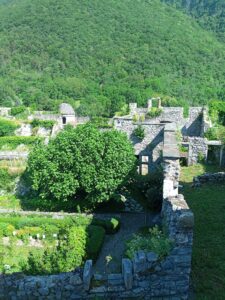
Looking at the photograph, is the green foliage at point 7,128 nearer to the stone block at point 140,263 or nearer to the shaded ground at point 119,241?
→ the shaded ground at point 119,241

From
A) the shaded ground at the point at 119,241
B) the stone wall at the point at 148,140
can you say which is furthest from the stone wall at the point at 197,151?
the shaded ground at the point at 119,241

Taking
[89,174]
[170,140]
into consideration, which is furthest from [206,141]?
[89,174]

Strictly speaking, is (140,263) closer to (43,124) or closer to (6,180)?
(6,180)

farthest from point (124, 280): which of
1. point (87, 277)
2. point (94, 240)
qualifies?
point (94, 240)

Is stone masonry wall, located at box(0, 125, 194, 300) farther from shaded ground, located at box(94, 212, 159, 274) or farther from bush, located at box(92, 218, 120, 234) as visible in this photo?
bush, located at box(92, 218, 120, 234)

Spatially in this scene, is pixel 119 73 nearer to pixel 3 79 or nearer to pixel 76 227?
pixel 3 79

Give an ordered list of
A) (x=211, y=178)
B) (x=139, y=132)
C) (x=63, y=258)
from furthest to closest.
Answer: (x=139, y=132) < (x=211, y=178) < (x=63, y=258)
